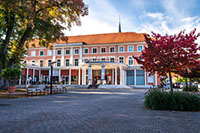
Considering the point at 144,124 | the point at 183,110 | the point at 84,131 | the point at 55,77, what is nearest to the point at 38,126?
the point at 84,131

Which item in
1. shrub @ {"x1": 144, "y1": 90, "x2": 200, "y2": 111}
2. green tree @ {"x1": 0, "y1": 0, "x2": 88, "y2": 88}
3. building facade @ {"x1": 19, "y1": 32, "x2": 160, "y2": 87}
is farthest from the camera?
building facade @ {"x1": 19, "y1": 32, "x2": 160, "y2": 87}

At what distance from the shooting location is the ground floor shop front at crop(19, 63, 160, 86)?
39375 millimetres

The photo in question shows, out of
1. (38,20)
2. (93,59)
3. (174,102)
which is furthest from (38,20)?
(93,59)

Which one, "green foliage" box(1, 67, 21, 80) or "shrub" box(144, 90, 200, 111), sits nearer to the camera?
"shrub" box(144, 90, 200, 111)

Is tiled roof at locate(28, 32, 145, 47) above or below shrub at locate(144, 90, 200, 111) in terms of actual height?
above

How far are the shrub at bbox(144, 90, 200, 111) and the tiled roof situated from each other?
110 ft

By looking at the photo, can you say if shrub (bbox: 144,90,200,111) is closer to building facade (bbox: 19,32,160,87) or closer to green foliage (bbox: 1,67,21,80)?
green foliage (bbox: 1,67,21,80)

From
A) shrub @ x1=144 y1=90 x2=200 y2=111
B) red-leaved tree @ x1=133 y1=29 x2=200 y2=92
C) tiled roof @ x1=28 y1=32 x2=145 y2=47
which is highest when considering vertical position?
tiled roof @ x1=28 y1=32 x2=145 y2=47

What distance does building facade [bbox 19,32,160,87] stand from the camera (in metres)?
40.6

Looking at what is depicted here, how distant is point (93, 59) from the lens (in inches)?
1699

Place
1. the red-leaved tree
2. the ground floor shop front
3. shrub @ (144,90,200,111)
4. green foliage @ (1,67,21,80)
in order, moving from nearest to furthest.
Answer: shrub @ (144,90,200,111) → the red-leaved tree → green foliage @ (1,67,21,80) → the ground floor shop front

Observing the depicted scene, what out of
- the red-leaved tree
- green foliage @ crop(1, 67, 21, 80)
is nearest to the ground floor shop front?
green foliage @ crop(1, 67, 21, 80)

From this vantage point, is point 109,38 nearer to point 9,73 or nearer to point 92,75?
point 92,75

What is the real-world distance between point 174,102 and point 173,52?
2802mm
